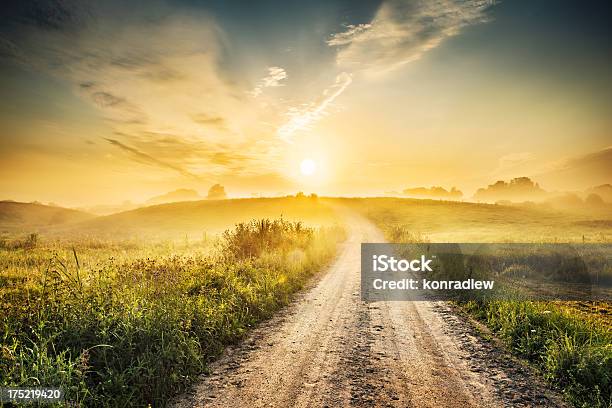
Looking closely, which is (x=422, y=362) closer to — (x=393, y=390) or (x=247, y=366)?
(x=393, y=390)

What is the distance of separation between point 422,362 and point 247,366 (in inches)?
139

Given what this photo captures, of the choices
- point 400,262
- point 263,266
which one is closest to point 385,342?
point 263,266

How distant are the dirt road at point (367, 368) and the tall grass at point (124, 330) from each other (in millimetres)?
619

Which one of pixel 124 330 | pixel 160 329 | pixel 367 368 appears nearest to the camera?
pixel 124 330

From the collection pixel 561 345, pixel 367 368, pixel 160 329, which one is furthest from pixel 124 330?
pixel 561 345

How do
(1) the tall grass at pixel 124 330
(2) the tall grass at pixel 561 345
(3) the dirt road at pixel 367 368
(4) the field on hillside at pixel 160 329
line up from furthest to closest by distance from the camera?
(2) the tall grass at pixel 561 345 → (3) the dirt road at pixel 367 368 → (4) the field on hillside at pixel 160 329 → (1) the tall grass at pixel 124 330

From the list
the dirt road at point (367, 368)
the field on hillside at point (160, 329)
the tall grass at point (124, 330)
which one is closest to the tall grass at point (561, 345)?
the field on hillside at point (160, 329)

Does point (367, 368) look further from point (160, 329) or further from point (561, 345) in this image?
point (160, 329)

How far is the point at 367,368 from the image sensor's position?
6.16 meters

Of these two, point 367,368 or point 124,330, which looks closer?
point 124,330

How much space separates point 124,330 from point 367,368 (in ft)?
15.4

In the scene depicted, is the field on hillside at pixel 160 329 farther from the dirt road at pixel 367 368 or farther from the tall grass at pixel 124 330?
the dirt road at pixel 367 368

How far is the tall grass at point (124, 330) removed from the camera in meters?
4.88

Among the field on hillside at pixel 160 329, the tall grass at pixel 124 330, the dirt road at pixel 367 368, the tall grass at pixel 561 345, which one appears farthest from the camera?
the tall grass at pixel 561 345
